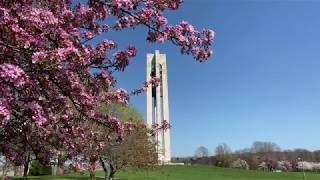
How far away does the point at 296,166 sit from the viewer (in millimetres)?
104750

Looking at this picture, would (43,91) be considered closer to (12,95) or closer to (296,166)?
(12,95)

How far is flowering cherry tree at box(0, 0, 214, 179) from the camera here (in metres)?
6.28

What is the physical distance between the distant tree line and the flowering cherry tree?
9359 centimetres

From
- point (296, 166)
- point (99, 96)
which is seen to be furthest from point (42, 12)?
point (296, 166)

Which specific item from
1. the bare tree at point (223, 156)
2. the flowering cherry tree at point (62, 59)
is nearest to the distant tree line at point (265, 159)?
the bare tree at point (223, 156)

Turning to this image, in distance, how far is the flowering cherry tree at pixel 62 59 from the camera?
20.6 feet

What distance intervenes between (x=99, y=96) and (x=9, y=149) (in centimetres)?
230

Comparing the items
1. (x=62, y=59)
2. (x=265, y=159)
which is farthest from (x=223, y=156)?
(x=62, y=59)

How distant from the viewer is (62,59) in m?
6.12

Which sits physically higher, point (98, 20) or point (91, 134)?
point (98, 20)

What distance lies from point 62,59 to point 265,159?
11094 cm

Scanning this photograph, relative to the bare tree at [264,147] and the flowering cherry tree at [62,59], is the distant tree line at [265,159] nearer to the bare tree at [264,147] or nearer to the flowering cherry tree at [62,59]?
the bare tree at [264,147]

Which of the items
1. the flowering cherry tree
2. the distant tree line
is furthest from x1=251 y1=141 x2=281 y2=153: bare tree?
the flowering cherry tree

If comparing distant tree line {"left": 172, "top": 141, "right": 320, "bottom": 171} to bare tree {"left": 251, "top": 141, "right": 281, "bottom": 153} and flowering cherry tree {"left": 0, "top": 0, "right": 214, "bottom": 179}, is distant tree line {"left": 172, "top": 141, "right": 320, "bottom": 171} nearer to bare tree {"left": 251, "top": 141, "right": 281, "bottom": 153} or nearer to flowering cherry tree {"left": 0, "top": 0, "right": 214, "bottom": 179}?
bare tree {"left": 251, "top": 141, "right": 281, "bottom": 153}
